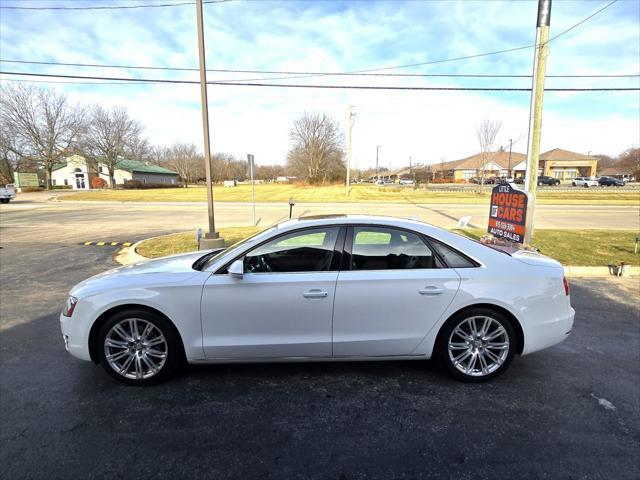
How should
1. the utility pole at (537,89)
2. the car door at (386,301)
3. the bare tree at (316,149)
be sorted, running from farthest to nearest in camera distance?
the bare tree at (316,149)
the utility pole at (537,89)
the car door at (386,301)

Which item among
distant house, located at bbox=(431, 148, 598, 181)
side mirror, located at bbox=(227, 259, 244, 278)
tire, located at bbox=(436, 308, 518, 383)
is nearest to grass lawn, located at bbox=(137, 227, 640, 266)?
tire, located at bbox=(436, 308, 518, 383)

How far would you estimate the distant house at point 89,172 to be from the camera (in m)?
59.4

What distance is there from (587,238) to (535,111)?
4765mm

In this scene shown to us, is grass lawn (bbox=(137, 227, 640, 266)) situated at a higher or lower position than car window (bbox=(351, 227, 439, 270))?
lower

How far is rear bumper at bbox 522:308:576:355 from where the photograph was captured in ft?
10.4

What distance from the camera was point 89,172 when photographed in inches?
2357

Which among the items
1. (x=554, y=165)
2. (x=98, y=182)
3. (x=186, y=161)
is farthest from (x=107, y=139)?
(x=554, y=165)

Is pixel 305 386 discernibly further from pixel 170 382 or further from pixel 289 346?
pixel 170 382

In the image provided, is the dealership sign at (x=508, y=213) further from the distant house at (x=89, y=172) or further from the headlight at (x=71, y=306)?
the distant house at (x=89, y=172)

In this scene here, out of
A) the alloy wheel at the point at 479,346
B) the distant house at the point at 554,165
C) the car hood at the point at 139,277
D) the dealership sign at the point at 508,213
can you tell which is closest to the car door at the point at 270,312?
the car hood at the point at 139,277

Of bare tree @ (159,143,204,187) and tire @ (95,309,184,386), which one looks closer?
tire @ (95,309,184,386)

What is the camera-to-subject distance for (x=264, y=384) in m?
3.20

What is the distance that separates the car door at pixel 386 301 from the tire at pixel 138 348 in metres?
1.46

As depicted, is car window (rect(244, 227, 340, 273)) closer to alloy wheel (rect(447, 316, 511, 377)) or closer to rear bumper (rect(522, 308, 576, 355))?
alloy wheel (rect(447, 316, 511, 377))
